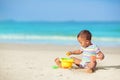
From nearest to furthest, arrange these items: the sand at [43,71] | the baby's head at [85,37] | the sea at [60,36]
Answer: the sand at [43,71] < the baby's head at [85,37] < the sea at [60,36]

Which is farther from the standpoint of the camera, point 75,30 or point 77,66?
point 75,30

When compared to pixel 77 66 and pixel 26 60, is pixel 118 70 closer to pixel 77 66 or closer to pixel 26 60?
pixel 77 66

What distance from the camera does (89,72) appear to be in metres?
0.90

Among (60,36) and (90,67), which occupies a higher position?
(60,36)

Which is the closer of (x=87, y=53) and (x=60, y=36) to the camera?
(x=87, y=53)

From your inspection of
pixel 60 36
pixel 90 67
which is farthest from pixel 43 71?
pixel 60 36

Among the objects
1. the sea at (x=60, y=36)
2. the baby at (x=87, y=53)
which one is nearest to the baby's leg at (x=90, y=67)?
the baby at (x=87, y=53)

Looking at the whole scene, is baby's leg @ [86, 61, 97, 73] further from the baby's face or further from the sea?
the sea

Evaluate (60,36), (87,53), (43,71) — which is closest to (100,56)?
(87,53)

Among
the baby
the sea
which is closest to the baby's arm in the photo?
the baby

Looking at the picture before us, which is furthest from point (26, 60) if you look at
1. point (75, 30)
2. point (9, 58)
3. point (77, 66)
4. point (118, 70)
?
point (75, 30)

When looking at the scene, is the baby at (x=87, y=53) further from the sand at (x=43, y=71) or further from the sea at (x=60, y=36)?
the sea at (x=60, y=36)

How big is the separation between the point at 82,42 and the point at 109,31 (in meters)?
1.23

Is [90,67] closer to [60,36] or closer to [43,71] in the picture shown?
[43,71]
